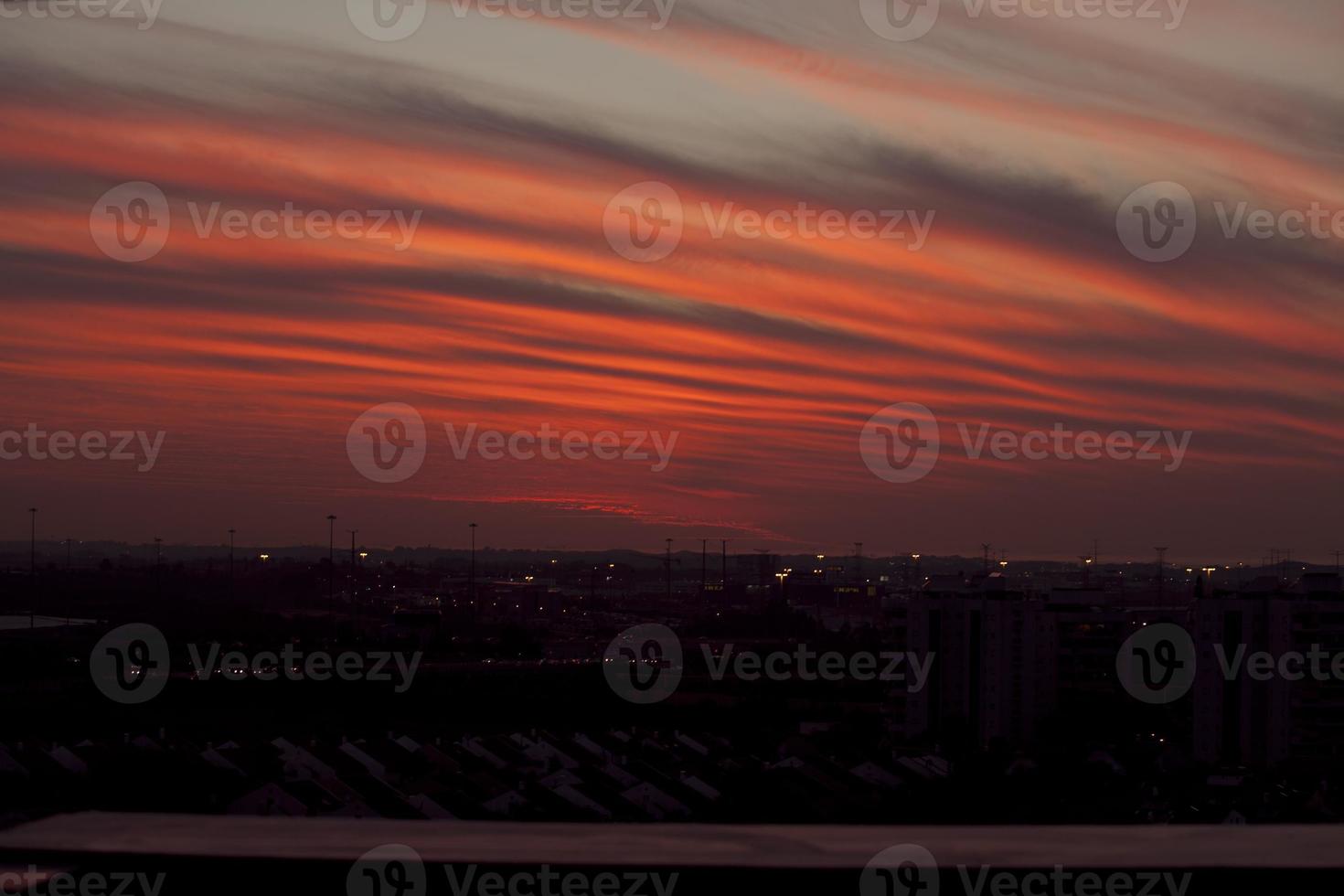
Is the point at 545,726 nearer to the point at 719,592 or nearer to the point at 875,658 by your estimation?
the point at 875,658

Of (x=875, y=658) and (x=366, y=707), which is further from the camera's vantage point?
(x=875, y=658)

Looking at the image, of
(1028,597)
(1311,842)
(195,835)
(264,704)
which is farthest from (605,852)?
(1028,597)

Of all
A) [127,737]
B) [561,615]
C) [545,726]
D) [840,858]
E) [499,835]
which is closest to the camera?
[840,858]

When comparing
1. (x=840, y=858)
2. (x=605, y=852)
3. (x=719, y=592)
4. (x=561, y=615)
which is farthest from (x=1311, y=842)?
(x=719, y=592)

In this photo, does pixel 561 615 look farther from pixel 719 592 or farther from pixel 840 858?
pixel 840 858

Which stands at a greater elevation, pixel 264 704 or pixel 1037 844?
pixel 1037 844

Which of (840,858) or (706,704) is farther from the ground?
(840,858)

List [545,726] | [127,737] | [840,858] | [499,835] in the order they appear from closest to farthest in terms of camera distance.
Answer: [840,858] < [499,835] < [127,737] < [545,726]

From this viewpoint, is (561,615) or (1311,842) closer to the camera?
(1311,842)

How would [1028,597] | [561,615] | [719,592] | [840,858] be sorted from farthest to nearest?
[719,592], [561,615], [1028,597], [840,858]
